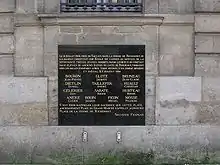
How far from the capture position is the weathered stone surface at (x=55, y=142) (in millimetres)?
9086

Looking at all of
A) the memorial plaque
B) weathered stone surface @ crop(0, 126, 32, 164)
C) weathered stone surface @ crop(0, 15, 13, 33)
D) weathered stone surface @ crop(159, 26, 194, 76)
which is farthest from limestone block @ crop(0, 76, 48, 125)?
weathered stone surface @ crop(159, 26, 194, 76)

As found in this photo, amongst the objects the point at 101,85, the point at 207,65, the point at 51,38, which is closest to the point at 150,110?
the point at 101,85

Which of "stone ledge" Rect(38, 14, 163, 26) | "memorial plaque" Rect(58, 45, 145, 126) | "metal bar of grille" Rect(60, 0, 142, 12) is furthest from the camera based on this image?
"metal bar of grille" Rect(60, 0, 142, 12)

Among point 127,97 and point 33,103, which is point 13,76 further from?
point 127,97

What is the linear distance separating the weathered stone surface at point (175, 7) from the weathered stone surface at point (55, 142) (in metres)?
2.82

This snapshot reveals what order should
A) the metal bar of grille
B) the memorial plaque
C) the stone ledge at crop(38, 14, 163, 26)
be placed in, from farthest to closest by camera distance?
the metal bar of grille → the memorial plaque → the stone ledge at crop(38, 14, 163, 26)

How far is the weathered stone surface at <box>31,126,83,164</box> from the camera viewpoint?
9.09 m

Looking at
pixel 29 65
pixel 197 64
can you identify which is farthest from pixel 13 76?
pixel 197 64

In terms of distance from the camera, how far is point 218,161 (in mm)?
9102

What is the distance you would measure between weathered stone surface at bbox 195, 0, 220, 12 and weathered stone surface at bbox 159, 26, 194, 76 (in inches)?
16.3

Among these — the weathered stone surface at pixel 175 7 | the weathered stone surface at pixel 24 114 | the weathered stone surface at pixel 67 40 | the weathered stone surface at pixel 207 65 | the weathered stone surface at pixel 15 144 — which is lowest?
A: the weathered stone surface at pixel 15 144

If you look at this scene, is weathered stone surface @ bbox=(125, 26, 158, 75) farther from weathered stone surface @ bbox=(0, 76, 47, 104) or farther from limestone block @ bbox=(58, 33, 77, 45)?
weathered stone surface @ bbox=(0, 76, 47, 104)

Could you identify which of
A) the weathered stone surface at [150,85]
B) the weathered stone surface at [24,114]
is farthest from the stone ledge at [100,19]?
the weathered stone surface at [24,114]

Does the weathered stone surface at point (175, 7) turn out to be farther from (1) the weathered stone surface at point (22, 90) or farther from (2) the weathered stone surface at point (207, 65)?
(1) the weathered stone surface at point (22, 90)
